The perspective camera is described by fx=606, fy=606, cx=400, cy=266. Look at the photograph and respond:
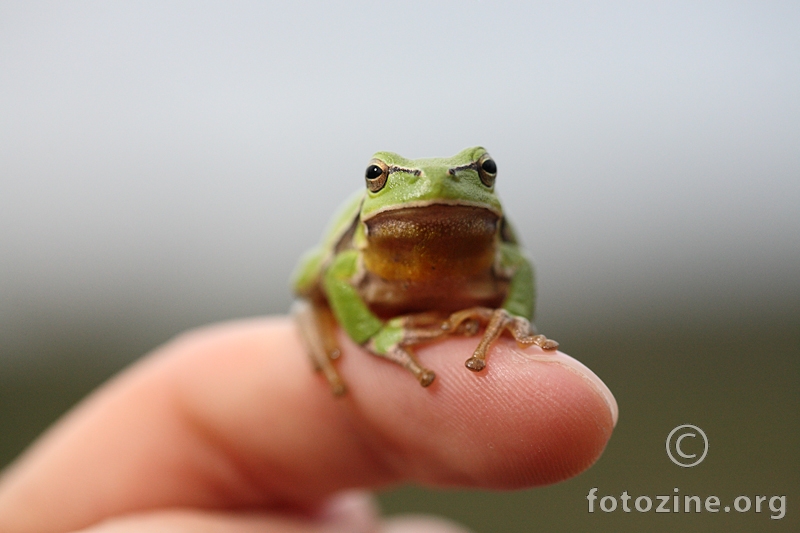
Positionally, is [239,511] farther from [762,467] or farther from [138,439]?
[762,467]

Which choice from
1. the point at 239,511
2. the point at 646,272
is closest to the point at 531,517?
the point at 646,272

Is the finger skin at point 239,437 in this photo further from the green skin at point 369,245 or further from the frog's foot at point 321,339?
the green skin at point 369,245

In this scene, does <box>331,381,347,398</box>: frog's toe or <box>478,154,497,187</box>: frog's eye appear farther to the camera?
<box>331,381,347,398</box>: frog's toe

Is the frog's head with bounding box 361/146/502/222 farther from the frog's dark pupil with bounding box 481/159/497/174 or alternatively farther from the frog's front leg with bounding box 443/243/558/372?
the frog's front leg with bounding box 443/243/558/372

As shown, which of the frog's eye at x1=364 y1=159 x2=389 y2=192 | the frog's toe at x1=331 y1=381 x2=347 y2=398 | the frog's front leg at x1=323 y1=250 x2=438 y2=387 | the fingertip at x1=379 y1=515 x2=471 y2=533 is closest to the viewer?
the frog's eye at x1=364 y1=159 x2=389 y2=192

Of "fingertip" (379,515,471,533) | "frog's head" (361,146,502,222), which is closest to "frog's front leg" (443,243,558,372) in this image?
"frog's head" (361,146,502,222)

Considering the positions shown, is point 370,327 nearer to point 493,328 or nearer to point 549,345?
point 493,328
